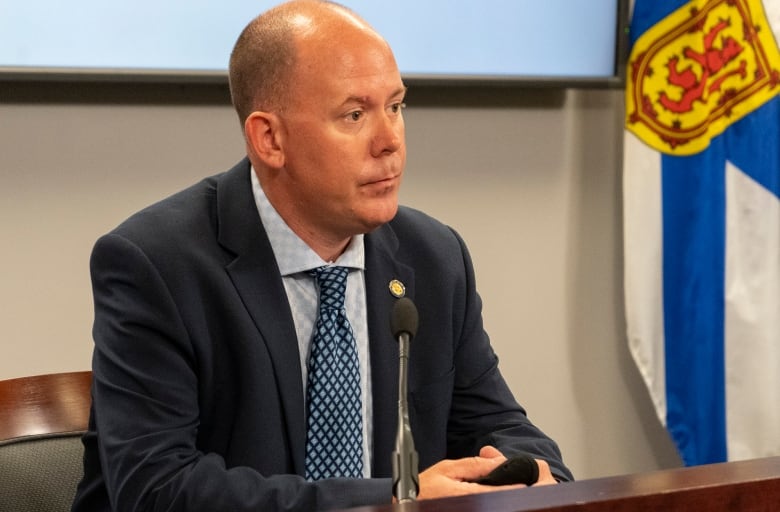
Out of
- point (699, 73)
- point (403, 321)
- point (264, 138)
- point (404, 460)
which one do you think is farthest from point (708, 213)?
point (404, 460)

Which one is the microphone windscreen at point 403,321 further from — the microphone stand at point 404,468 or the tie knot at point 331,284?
the tie knot at point 331,284

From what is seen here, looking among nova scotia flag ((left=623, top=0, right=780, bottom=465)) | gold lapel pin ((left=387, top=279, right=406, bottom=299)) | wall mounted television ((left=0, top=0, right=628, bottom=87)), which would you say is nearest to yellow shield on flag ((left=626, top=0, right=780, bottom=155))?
nova scotia flag ((left=623, top=0, right=780, bottom=465))

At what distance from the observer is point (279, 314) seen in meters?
2.05

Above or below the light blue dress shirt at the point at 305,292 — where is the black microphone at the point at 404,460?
below

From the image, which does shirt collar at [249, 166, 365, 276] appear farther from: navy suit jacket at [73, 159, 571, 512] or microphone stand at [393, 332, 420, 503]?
microphone stand at [393, 332, 420, 503]

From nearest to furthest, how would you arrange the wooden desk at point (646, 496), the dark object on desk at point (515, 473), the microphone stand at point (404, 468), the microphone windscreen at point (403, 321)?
1. the wooden desk at point (646, 496)
2. the microphone stand at point (404, 468)
3. the microphone windscreen at point (403, 321)
4. the dark object on desk at point (515, 473)

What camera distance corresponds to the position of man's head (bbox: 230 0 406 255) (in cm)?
207

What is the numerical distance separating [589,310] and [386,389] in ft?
5.73

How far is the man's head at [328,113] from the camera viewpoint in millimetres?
2068

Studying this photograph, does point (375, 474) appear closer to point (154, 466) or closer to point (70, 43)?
point (154, 466)

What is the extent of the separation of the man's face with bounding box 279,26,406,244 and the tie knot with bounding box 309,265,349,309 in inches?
3.5

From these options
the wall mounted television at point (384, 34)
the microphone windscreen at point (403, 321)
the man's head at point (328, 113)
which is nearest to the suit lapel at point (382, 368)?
the man's head at point (328, 113)

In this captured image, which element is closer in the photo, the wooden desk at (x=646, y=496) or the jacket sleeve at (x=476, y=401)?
the wooden desk at (x=646, y=496)

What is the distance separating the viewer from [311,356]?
82.1 inches
